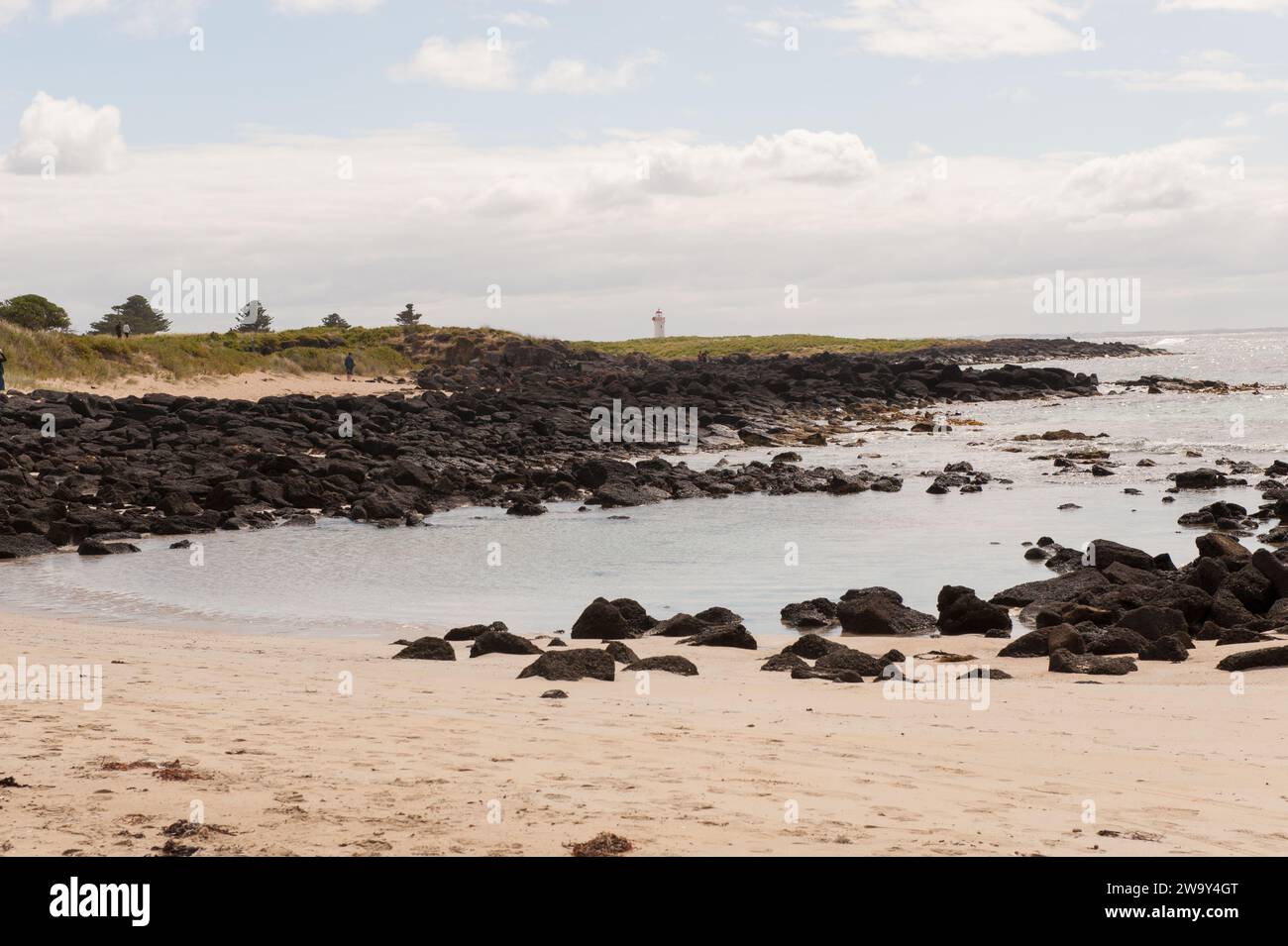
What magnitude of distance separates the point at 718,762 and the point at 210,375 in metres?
54.7

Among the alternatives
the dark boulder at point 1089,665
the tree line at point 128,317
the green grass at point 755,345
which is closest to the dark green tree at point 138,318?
the tree line at point 128,317

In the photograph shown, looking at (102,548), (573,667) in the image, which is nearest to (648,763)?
(573,667)

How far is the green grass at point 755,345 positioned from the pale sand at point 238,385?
57.1m

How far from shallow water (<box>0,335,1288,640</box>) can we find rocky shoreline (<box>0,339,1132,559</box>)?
1234mm

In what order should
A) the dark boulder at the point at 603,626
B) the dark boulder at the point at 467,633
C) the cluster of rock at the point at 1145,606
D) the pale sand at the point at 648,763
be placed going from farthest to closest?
the dark boulder at the point at 603,626, the dark boulder at the point at 467,633, the cluster of rock at the point at 1145,606, the pale sand at the point at 648,763

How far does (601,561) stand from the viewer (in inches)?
869

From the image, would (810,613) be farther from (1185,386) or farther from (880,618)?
(1185,386)

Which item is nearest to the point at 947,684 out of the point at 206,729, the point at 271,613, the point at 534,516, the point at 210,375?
the point at 206,729

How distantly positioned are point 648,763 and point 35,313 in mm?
→ 77844

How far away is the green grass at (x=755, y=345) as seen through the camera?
131 meters

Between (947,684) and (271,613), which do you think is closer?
(947,684)

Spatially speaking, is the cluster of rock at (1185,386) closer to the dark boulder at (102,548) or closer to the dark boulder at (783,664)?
the dark boulder at (102,548)
